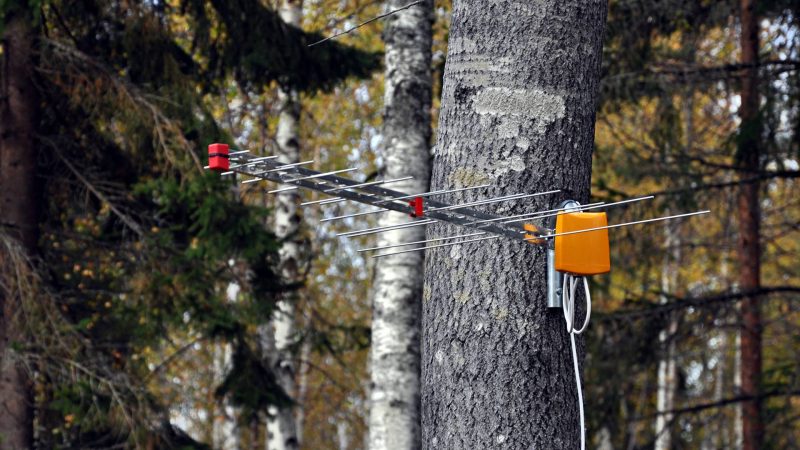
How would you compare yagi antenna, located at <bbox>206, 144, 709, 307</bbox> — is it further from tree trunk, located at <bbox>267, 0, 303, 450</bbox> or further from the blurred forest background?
tree trunk, located at <bbox>267, 0, 303, 450</bbox>

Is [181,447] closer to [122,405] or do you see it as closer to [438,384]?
[122,405]

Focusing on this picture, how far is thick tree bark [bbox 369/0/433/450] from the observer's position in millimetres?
6590

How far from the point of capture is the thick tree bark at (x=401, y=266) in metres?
6.59

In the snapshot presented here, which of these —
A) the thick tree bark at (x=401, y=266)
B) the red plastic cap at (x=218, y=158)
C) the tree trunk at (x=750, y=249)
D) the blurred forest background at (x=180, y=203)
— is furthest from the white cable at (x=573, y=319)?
the tree trunk at (x=750, y=249)

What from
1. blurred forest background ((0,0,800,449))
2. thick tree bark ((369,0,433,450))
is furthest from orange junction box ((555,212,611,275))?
Answer: blurred forest background ((0,0,800,449))

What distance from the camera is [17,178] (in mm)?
7723

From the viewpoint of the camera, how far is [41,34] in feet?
24.8

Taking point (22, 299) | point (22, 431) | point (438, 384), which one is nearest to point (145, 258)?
point (22, 299)

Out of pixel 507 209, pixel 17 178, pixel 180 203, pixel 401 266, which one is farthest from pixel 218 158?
pixel 17 178

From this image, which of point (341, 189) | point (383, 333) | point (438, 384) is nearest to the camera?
point (341, 189)

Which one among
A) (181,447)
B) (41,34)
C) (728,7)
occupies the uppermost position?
(728,7)

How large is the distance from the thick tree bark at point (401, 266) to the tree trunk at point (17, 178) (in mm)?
2453

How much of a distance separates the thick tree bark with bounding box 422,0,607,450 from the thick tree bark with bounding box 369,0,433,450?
3.78 metres

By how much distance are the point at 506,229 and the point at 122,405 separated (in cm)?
456
